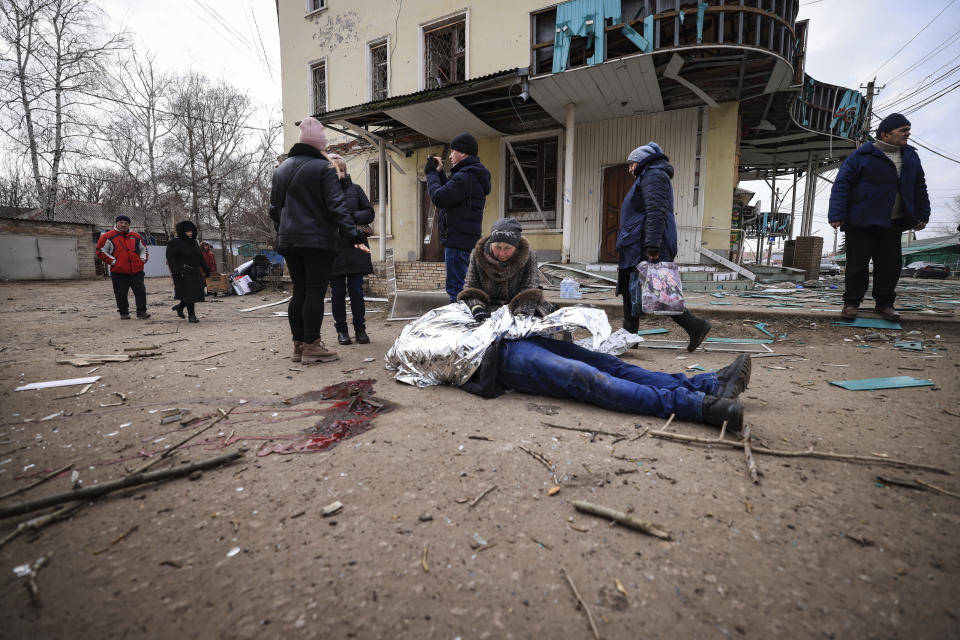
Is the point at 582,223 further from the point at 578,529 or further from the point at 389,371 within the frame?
the point at 578,529

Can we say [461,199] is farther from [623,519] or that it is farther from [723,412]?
[623,519]

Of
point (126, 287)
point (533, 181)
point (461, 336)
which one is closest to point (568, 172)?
point (533, 181)

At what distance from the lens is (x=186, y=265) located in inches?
242

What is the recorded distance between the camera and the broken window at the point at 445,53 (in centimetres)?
980

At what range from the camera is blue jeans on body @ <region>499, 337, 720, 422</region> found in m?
2.00

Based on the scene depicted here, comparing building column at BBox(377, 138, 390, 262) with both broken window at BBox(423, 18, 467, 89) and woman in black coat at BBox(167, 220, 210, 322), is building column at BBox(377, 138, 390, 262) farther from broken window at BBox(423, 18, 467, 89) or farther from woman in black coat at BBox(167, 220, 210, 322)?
woman in black coat at BBox(167, 220, 210, 322)

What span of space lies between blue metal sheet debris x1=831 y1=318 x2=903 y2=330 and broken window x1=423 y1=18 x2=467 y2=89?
8.94m

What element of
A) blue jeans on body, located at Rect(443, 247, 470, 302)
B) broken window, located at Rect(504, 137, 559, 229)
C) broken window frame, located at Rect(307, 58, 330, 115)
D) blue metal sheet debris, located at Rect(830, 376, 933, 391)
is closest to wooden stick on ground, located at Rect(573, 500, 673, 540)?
blue metal sheet debris, located at Rect(830, 376, 933, 391)

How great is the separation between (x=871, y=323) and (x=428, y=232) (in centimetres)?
908

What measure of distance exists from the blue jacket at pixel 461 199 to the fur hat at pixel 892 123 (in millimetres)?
3800

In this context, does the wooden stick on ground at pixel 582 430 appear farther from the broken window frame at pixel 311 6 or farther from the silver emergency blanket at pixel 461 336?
the broken window frame at pixel 311 6

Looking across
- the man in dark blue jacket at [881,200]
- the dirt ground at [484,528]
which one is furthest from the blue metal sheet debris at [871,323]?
the dirt ground at [484,528]

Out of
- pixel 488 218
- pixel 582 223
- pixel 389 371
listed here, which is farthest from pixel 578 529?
pixel 488 218

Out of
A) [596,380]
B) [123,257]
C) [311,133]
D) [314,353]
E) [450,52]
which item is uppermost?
[450,52]
